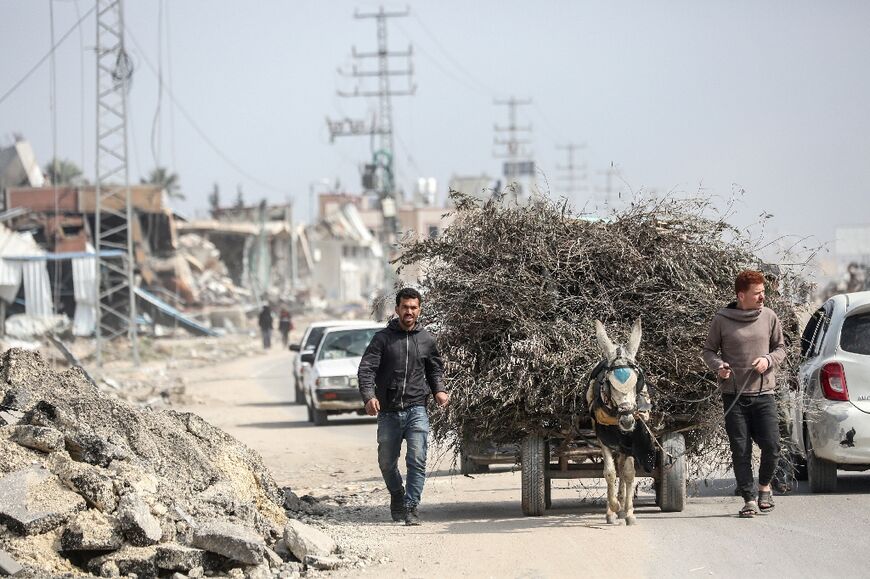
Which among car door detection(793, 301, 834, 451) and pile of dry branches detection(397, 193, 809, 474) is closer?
pile of dry branches detection(397, 193, 809, 474)

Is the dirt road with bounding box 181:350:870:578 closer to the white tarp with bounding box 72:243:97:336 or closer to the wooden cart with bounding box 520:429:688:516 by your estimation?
the wooden cart with bounding box 520:429:688:516

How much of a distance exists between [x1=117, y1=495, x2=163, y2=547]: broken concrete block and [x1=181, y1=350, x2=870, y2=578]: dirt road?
1.25 m

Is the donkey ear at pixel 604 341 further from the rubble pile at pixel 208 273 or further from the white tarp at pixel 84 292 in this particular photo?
the rubble pile at pixel 208 273

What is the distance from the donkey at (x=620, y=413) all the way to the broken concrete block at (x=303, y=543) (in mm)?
2244

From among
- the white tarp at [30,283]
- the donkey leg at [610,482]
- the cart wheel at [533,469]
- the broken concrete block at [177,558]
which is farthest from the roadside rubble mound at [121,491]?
the white tarp at [30,283]

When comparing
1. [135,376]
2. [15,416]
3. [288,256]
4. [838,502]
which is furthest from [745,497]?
[288,256]

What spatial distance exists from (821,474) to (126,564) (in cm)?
644

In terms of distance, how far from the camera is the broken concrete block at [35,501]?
8.15 meters

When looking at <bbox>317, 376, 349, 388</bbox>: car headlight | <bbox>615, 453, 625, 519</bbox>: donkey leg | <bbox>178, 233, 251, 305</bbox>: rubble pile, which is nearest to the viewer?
<bbox>615, 453, 625, 519</bbox>: donkey leg

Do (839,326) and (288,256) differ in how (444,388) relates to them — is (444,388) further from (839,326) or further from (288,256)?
(288,256)

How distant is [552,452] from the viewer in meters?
10.9

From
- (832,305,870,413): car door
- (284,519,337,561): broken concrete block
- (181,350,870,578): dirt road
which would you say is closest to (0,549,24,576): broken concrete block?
(284,519,337,561): broken concrete block

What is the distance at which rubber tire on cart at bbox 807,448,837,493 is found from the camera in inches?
460

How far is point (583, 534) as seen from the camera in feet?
32.1
